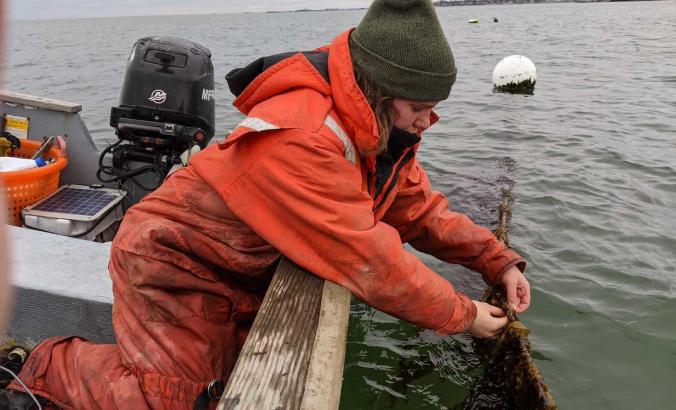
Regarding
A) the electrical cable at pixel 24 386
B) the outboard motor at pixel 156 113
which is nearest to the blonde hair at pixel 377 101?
the electrical cable at pixel 24 386

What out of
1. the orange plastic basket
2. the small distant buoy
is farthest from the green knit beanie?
the small distant buoy

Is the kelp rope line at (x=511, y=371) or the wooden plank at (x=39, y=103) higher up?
the wooden plank at (x=39, y=103)

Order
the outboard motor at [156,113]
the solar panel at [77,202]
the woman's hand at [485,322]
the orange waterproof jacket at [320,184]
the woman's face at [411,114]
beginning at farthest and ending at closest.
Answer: the outboard motor at [156,113], the solar panel at [77,202], the woman's hand at [485,322], the woman's face at [411,114], the orange waterproof jacket at [320,184]

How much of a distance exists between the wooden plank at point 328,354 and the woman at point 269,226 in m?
0.08

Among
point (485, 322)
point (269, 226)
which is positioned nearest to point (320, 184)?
point (269, 226)

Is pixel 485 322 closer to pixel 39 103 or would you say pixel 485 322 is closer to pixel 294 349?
pixel 294 349

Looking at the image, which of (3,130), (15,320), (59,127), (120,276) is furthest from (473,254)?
(3,130)

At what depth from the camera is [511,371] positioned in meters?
3.11

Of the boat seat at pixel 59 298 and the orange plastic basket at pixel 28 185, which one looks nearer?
the boat seat at pixel 59 298

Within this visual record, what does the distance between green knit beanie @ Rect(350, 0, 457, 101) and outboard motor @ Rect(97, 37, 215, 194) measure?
9.04 feet

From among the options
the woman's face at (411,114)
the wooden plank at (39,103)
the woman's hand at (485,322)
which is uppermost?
the woman's face at (411,114)

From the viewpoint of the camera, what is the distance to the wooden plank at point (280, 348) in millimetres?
1439

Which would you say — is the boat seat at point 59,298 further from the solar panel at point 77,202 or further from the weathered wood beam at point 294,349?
the weathered wood beam at point 294,349

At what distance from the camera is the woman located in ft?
5.99
